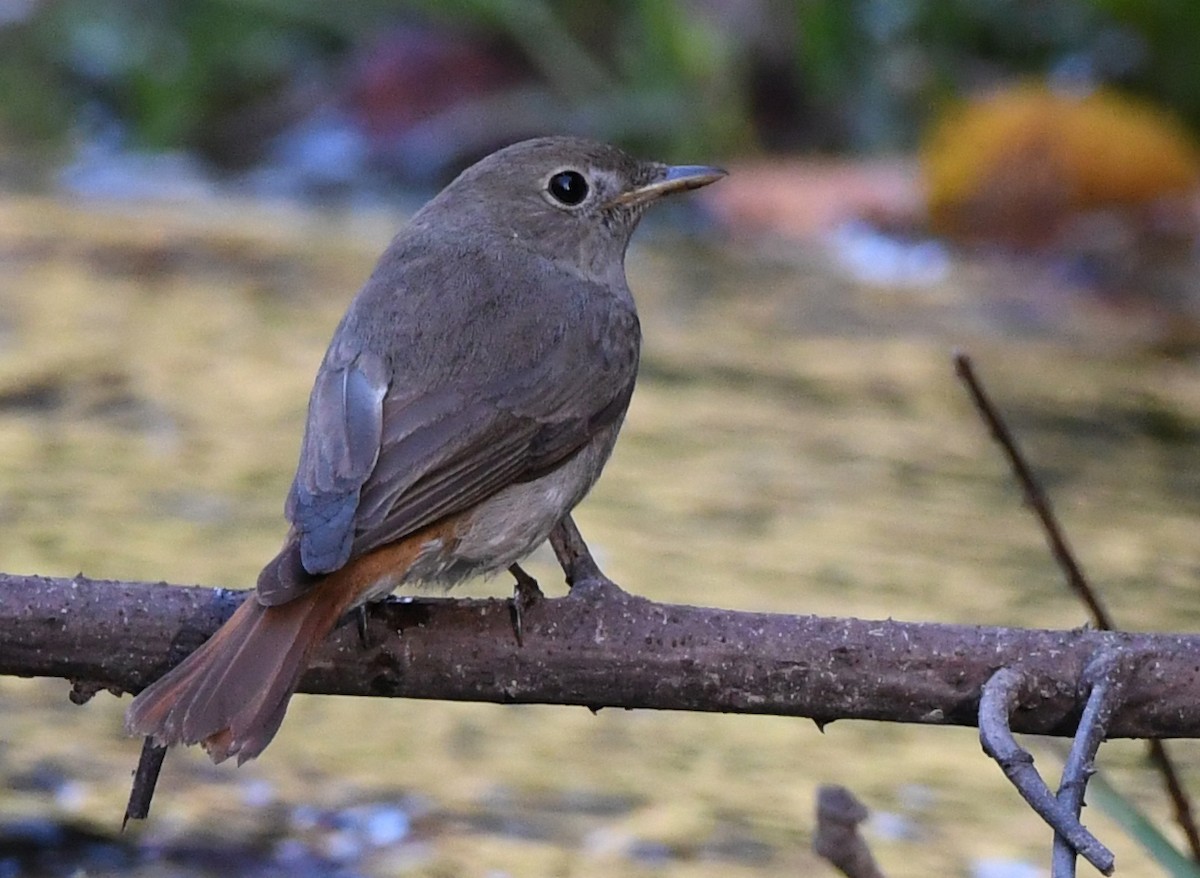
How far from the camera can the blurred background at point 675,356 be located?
364 cm

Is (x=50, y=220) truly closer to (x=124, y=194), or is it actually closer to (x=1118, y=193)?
(x=124, y=194)

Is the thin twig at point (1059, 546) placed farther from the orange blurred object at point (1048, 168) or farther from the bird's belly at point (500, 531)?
the orange blurred object at point (1048, 168)

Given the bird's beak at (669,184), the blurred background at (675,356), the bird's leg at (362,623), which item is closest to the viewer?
the bird's leg at (362,623)

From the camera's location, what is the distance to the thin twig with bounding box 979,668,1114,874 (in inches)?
85.4

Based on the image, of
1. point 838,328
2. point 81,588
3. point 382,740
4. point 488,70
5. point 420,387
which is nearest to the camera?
point 81,588

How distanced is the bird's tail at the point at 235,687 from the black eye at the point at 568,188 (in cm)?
135

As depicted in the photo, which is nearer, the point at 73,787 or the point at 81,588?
the point at 81,588

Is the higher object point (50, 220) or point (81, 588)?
point (81, 588)

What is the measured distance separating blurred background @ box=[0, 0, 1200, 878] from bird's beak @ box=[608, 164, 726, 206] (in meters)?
0.98

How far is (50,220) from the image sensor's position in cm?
841

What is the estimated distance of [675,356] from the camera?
21.8 feet

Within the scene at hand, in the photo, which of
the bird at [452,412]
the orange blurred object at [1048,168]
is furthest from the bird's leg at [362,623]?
the orange blurred object at [1048,168]

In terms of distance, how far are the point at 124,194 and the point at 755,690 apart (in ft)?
24.6

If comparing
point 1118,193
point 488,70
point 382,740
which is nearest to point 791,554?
point 382,740
